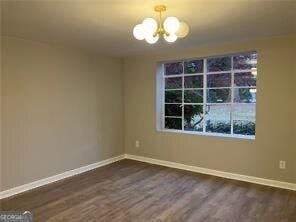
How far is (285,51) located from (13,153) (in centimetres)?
419

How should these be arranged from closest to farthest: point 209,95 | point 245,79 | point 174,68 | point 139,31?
point 139,31, point 245,79, point 209,95, point 174,68

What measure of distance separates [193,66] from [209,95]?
0.65 meters

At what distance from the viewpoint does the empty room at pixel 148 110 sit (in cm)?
271

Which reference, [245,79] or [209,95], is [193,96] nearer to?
[209,95]

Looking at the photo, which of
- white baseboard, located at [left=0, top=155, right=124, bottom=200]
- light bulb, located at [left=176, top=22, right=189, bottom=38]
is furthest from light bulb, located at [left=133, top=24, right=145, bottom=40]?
white baseboard, located at [left=0, top=155, right=124, bottom=200]

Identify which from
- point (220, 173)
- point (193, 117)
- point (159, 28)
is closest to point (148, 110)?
point (193, 117)

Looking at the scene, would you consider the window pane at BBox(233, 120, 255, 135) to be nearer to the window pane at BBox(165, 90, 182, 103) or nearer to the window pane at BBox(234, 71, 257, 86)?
the window pane at BBox(234, 71, 257, 86)

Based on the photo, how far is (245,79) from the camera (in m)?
4.07

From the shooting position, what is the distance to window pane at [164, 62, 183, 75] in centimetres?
481

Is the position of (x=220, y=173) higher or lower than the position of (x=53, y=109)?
lower

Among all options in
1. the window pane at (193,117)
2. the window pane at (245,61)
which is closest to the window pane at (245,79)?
the window pane at (245,61)

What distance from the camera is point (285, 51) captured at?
3.52 meters

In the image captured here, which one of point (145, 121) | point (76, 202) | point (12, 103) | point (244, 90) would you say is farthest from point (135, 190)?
point (244, 90)

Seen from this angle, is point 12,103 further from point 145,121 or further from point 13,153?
point 145,121
